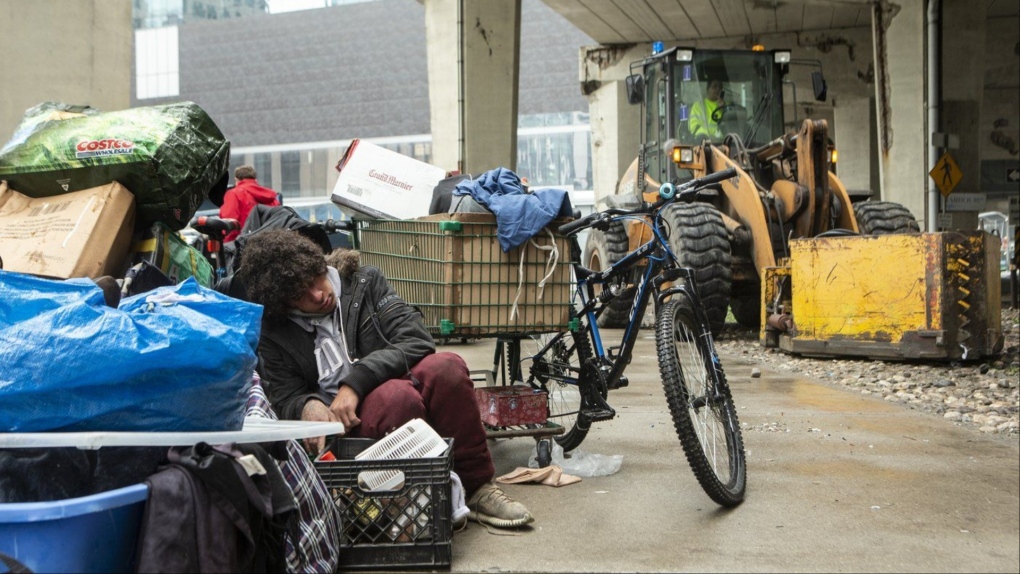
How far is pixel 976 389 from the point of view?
645 centimetres

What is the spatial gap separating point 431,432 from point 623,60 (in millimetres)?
22253

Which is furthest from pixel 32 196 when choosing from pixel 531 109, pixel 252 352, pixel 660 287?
pixel 531 109

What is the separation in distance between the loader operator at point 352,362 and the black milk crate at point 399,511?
0.24m

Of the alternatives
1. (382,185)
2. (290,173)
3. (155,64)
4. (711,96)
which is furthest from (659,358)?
(155,64)

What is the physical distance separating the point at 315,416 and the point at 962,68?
53.2ft

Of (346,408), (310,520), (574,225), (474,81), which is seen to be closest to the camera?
(310,520)

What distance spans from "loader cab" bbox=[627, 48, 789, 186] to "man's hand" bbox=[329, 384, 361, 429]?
326 inches

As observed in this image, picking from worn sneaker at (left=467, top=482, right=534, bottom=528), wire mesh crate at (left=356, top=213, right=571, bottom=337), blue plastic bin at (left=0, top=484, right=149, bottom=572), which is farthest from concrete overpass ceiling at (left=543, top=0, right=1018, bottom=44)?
blue plastic bin at (left=0, top=484, right=149, bottom=572)

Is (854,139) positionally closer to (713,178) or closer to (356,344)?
(713,178)

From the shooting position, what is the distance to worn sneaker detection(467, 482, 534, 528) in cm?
343

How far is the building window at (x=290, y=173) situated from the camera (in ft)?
177

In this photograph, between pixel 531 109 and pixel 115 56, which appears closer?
pixel 115 56

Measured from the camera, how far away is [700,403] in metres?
3.86

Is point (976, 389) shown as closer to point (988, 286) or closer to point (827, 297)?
point (988, 286)
